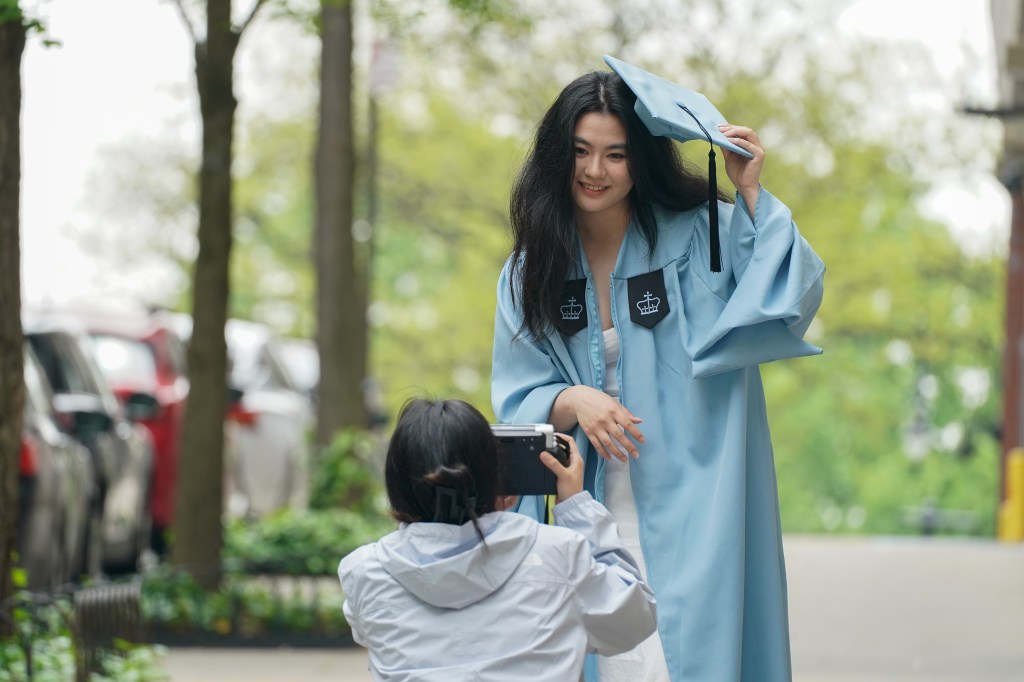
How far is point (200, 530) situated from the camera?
8867mm

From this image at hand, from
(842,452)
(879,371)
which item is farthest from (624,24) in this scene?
(842,452)

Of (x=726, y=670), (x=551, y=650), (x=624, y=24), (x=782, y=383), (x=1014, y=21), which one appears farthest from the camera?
(x=782, y=383)

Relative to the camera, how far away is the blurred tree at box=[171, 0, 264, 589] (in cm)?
879

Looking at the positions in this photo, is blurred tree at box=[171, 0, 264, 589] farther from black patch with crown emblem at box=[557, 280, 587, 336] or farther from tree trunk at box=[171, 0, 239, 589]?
black patch with crown emblem at box=[557, 280, 587, 336]

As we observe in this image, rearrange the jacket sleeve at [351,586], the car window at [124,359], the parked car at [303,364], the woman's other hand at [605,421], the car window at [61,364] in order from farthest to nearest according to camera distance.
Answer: the parked car at [303,364]
the car window at [124,359]
the car window at [61,364]
the woman's other hand at [605,421]
the jacket sleeve at [351,586]

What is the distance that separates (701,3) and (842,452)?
30588mm

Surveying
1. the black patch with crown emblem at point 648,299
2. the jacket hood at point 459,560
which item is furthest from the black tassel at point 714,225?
the jacket hood at point 459,560

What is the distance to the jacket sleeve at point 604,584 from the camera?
306 cm

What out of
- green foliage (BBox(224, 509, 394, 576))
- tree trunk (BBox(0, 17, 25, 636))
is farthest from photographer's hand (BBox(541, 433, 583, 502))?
green foliage (BBox(224, 509, 394, 576))

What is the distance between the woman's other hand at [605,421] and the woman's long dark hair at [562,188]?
0.64ft

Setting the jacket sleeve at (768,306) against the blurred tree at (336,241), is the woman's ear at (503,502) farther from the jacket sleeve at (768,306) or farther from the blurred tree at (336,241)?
the blurred tree at (336,241)

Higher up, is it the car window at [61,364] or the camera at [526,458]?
the camera at [526,458]

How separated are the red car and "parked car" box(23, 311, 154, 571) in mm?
403

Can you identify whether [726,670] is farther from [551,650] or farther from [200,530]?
[200,530]
